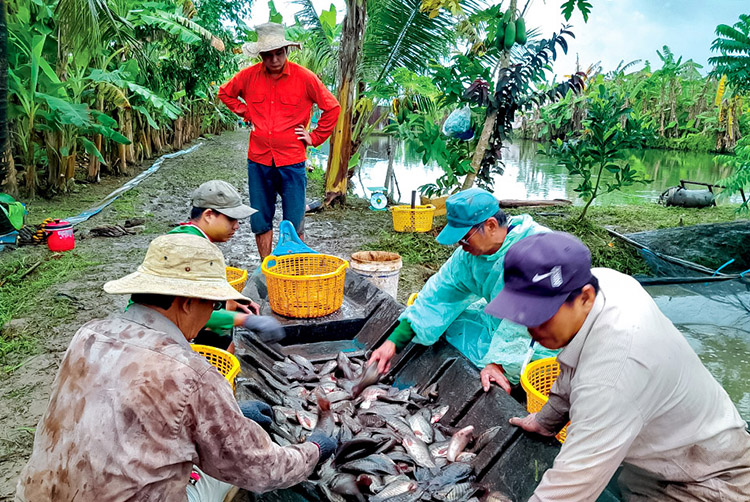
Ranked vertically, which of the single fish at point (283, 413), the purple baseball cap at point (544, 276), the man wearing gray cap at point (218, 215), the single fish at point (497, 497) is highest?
the purple baseball cap at point (544, 276)

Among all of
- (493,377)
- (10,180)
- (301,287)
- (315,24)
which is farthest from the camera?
(315,24)

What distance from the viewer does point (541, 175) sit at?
21.0 meters

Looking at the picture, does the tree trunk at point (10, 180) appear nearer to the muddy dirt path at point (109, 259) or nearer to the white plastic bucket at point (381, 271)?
the muddy dirt path at point (109, 259)

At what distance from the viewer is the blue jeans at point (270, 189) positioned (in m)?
5.25

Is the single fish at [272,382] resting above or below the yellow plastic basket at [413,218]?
below

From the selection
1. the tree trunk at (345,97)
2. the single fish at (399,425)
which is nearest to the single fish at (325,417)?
the single fish at (399,425)

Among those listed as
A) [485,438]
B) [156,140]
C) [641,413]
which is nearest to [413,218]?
[485,438]

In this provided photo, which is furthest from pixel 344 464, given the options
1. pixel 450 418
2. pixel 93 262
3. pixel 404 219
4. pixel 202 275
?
pixel 404 219

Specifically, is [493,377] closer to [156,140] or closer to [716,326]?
[716,326]

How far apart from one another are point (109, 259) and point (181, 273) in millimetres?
5382

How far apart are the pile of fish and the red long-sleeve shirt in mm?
2188

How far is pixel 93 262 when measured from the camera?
20.6 ft

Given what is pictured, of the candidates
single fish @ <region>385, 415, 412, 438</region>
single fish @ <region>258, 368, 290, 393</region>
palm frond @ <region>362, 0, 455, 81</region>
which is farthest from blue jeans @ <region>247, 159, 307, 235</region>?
palm frond @ <region>362, 0, 455, 81</region>

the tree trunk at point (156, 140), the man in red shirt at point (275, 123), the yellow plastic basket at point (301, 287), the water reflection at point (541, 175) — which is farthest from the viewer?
the tree trunk at point (156, 140)
